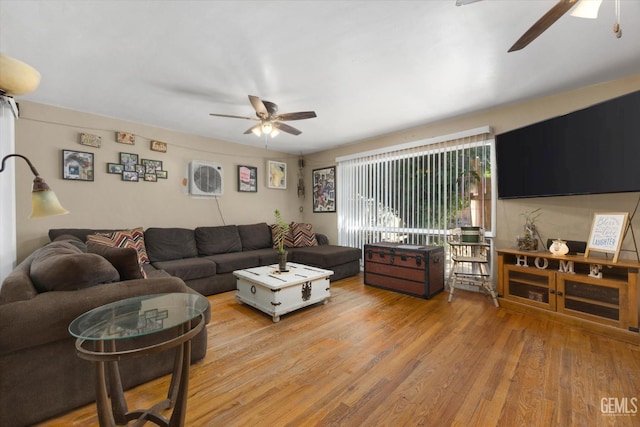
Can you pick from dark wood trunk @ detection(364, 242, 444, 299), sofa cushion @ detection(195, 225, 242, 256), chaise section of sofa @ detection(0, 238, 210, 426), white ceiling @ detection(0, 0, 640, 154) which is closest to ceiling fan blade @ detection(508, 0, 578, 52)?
white ceiling @ detection(0, 0, 640, 154)

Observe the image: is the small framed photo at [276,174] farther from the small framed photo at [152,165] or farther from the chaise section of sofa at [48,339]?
the chaise section of sofa at [48,339]

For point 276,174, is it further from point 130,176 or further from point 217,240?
point 130,176

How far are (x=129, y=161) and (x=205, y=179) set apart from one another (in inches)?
41.2

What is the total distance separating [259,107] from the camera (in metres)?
2.53

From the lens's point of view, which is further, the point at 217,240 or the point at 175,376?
the point at 217,240

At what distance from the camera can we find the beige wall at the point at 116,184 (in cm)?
297

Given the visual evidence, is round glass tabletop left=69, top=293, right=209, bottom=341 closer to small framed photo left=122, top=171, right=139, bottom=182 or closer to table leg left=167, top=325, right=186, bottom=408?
table leg left=167, top=325, right=186, bottom=408

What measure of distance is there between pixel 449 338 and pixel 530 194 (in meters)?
1.82

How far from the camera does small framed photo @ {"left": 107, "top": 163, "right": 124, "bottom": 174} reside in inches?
136

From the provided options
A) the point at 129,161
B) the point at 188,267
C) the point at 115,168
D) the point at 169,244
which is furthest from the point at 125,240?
the point at 129,161

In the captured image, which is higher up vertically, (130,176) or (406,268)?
(130,176)

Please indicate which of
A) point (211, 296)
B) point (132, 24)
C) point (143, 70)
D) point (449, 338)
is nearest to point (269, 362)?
point (449, 338)

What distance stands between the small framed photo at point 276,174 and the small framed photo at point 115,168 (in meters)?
2.36

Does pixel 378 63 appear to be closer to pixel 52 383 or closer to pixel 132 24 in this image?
pixel 132 24
